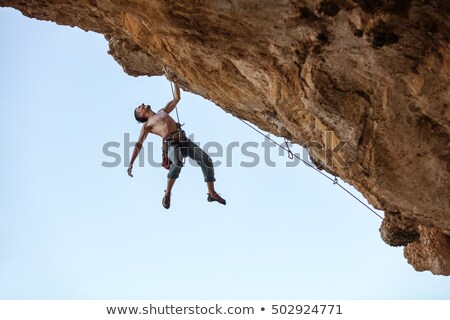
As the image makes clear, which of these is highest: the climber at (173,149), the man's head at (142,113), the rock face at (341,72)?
the man's head at (142,113)

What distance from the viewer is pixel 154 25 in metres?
6.07

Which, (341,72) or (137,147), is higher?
(137,147)

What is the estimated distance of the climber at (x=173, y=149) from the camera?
8445mm

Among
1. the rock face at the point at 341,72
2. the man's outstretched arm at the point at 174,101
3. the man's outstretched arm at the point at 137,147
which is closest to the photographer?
the rock face at the point at 341,72

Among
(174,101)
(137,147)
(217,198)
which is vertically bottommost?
(217,198)

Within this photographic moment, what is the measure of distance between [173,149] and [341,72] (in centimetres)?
369

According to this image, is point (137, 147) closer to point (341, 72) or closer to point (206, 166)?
point (206, 166)

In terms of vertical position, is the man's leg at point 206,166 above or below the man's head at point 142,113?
below

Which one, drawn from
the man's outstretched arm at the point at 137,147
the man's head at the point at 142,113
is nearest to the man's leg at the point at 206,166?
the man's outstretched arm at the point at 137,147

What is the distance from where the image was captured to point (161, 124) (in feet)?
28.2

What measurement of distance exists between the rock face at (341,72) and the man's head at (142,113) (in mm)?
1522

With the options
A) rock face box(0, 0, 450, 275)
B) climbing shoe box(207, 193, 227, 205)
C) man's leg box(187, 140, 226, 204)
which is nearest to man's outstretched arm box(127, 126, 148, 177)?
man's leg box(187, 140, 226, 204)

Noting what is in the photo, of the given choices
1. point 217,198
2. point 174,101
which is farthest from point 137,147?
point 217,198

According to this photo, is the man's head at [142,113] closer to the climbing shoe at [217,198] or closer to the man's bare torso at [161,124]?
the man's bare torso at [161,124]
